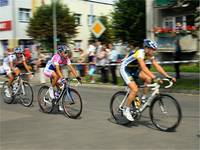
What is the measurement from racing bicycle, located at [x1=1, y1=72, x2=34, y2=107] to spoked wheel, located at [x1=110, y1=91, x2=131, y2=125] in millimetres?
3471

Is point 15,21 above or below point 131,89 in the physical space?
above

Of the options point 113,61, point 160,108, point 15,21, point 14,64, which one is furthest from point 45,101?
point 15,21

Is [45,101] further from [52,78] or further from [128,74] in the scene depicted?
[128,74]

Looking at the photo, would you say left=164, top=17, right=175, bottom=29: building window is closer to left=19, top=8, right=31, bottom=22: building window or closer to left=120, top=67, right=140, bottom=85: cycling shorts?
left=19, top=8, right=31, bottom=22: building window

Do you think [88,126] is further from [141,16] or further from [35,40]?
[35,40]

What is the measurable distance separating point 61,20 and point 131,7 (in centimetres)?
707

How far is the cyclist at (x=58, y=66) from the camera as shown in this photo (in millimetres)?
10273

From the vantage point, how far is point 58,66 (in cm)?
1028

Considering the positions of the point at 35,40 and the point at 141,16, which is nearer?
the point at 141,16

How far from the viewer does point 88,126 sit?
9094 mm

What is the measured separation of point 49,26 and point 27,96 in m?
29.8

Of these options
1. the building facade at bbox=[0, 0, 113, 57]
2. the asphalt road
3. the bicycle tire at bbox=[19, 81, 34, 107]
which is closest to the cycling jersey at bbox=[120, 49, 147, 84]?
the asphalt road

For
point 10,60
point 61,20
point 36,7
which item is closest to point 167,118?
point 10,60

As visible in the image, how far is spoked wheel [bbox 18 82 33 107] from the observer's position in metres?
12.4
